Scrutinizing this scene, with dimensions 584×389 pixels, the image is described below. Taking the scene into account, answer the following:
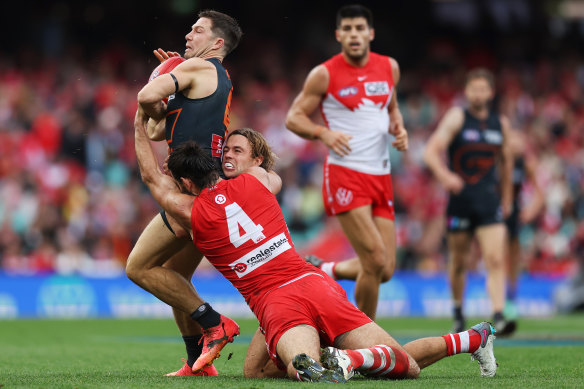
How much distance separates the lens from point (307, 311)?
577 centimetres

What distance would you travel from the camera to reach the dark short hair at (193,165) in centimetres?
595

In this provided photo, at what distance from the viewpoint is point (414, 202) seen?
1855 cm

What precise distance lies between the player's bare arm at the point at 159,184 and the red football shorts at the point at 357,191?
2.49 meters

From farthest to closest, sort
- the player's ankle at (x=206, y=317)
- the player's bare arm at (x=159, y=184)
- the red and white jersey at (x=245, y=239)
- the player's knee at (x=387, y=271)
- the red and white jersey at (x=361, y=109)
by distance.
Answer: the red and white jersey at (x=361, y=109)
the player's knee at (x=387, y=271)
the player's ankle at (x=206, y=317)
the player's bare arm at (x=159, y=184)
the red and white jersey at (x=245, y=239)

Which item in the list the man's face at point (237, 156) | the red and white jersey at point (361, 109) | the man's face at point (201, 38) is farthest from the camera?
the red and white jersey at point (361, 109)

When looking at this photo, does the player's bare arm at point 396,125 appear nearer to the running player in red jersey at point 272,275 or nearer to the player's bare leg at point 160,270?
the running player in red jersey at point 272,275

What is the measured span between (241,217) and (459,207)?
5.09 meters

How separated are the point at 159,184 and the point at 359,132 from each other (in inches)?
109

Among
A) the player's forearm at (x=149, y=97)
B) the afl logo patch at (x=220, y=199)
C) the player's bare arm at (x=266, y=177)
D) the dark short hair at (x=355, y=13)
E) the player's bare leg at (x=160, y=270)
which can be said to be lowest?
the player's bare leg at (x=160, y=270)

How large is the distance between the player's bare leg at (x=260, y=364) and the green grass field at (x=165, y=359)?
17cm

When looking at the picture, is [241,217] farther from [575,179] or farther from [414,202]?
[575,179]

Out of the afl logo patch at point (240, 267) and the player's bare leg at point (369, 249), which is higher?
the afl logo patch at point (240, 267)

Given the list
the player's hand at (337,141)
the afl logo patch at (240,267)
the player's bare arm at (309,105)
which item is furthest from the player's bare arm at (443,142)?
the afl logo patch at (240,267)

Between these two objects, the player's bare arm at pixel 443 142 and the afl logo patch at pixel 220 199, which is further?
the player's bare arm at pixel 443 142
